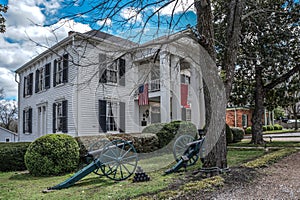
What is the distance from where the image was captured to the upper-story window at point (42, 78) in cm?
1378

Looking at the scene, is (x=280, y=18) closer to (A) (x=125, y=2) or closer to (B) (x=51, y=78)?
(A) (x=125, y=2)

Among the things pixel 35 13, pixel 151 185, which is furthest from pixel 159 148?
pixel 35 13

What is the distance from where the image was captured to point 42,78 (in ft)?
47.5

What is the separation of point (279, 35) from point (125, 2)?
8944 millimetres

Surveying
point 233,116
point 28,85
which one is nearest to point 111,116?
point 28,85

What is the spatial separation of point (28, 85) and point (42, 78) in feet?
7.68

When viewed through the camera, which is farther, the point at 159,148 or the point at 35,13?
the point at 159,148

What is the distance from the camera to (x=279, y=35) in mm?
11688

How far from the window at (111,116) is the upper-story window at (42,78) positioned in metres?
3.67

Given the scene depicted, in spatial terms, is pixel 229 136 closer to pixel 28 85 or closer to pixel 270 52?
pixel 270 52

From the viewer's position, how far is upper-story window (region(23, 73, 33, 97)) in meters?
15.9

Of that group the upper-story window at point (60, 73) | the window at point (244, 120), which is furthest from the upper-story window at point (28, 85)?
the window at point (244, 120)

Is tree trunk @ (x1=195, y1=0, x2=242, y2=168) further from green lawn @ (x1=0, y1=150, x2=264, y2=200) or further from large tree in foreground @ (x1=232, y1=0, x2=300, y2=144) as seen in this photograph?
large tree in foreground @ (x1=232, y1=0, x2=300, y2=144)

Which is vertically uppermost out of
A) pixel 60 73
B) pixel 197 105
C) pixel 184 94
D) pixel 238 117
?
pixel 60 73
